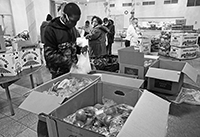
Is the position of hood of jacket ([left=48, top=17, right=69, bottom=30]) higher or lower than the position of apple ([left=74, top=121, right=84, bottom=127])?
higher

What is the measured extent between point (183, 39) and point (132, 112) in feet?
18.2

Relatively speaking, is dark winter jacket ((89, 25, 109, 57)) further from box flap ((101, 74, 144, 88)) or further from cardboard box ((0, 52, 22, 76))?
box flap ((101, 74, 144, 88))

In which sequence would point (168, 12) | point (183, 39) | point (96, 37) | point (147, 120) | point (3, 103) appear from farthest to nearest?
1. point (168, 12)
2. point (183, 39)
3. point (96, 37)
4. point (3, 103)
5. point (147, 120)

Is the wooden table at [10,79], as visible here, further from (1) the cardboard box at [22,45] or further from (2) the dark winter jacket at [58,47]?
(2) the dark winter jacket at [58,47]

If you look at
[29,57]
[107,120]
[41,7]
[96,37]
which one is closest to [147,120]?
[107,120]

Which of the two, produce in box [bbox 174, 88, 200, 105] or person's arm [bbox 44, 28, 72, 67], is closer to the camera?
person's arm [bbox 44, 28, 72, 67]

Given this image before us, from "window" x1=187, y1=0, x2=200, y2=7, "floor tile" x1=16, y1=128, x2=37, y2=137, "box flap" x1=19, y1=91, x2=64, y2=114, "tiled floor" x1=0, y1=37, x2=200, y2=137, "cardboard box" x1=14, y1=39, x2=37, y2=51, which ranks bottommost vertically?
"floor tile" x1=16, y1=128, x2=37, y2=137

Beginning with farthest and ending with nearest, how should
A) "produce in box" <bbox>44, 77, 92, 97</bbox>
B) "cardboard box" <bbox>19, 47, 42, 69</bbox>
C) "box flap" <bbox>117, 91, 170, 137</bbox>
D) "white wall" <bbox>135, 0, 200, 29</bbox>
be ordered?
"white wall" <bbox>135, 0, 200, 29</bbox>, "cardboard box" <bbox>19, 47, 42, 69</bbox>, "produce in box" <bbox>44, 77, 92, 97</bbox>, "box flap" <bbox>117, 91, 170, 137</bbox>

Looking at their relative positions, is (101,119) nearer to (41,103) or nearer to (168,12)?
(41,103)

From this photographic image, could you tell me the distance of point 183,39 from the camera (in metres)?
5.34

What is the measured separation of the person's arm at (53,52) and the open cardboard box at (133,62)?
73 cm

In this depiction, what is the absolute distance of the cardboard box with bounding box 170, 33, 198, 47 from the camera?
5.33m

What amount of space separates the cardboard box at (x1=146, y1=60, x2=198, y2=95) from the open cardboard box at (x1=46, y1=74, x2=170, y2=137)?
0.57m

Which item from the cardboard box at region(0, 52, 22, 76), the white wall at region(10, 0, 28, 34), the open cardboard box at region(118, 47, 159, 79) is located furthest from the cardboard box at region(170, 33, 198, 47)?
the white wall at region(10, 0, 28, 34)
